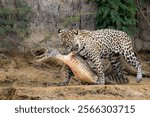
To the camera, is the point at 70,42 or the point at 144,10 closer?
the point at 70,42

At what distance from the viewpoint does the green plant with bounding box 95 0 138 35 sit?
16.2 m

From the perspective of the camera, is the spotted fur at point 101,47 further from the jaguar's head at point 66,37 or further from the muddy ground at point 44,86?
the muddy ground at point 44,86

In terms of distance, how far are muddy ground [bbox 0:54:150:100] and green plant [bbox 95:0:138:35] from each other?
1196mm

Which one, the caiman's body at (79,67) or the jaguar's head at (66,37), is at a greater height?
the jaguar's head at (66,37)

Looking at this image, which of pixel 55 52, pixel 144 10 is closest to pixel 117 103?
pixel 55 52

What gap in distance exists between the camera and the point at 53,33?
16.4 m

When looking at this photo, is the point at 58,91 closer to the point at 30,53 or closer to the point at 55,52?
the point at 55,52

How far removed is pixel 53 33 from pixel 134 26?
2.03m

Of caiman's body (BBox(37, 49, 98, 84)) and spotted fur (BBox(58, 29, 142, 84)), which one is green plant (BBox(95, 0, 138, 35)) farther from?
caiman's body (BBox(37, 49, 98, 84))

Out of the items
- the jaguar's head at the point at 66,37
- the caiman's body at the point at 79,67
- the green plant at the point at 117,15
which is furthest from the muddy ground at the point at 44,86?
the green plant at the point at 117,15

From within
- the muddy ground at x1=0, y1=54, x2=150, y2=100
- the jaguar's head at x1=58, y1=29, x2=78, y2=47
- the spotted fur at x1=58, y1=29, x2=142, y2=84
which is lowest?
the muddy ground at x1=0, y1=54, x2=150, y2=100

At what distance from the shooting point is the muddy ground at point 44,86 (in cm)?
1226

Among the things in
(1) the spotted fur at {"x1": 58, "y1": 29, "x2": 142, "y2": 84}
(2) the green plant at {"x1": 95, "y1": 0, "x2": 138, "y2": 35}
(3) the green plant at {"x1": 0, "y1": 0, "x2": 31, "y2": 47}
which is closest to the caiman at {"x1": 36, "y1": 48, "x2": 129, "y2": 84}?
(1) the spotted fur at {"x1": 58, "y1": 29, "x2": 142, "y2": 84}

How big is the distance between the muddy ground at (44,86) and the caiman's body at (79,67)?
0.85 feet
